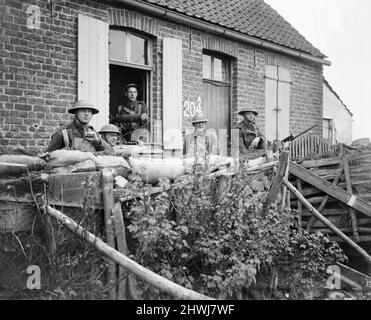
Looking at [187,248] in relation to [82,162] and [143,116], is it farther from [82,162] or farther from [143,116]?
[143,116]

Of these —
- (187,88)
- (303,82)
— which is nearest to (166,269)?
(187,88)

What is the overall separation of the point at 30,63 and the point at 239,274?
4.41m

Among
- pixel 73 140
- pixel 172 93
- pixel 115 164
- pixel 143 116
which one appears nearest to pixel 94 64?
pixel 143 116

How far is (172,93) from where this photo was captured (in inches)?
358

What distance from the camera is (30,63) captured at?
701 cm

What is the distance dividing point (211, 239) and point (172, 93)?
4.85 metres

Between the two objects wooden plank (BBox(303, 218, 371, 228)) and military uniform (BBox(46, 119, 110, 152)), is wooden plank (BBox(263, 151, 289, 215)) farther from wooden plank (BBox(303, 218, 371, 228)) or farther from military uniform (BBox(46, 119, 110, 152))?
wooden plank (BBox(303, 218, 371, 228))

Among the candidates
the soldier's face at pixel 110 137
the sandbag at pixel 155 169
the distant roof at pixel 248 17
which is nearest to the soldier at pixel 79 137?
the soldier's face at pixel 110 137

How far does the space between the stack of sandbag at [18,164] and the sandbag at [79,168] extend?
0.15 metres

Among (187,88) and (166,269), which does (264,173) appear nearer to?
(166,269)

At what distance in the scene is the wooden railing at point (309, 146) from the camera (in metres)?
12.0

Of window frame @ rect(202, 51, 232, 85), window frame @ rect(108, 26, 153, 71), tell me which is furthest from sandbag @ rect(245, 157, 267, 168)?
window frame @ rect(202, 51, 232, 85)

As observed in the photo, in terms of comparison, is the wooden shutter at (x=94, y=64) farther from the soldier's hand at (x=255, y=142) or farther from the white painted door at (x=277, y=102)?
the white painted door at (x=277, y=102)

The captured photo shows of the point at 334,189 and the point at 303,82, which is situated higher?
the point at 303,82
